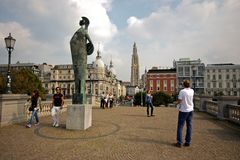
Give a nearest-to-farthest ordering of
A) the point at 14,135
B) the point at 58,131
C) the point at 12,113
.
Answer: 1. the point at 14,135
2. the point at 58,131
3. the point at 12,113

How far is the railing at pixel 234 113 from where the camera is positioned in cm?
1017

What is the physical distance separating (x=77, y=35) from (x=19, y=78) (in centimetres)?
3967

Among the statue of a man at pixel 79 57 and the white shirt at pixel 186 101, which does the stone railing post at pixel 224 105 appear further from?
the statue of a man at pixel 79 57

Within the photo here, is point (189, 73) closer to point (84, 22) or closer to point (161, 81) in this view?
point (161, 81)

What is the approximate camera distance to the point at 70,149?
5.79 m

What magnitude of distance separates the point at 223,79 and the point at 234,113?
268ft

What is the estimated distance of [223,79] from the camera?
270 feet

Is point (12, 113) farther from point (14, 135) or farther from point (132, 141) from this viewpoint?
point (132, 141)

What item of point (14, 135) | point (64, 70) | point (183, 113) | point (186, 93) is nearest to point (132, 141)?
point (183, 113)

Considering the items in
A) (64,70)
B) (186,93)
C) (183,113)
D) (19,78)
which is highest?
(64,70)

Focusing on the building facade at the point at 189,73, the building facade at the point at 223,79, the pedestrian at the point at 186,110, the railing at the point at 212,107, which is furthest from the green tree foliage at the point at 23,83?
the building facade at the point at 223,79

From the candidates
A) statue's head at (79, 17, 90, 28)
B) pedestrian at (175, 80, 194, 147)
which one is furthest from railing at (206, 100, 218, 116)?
statue's head at (79, 17, 90, 28)

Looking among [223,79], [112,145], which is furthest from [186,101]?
[223,79]

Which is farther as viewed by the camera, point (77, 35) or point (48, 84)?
point (48, 84)
